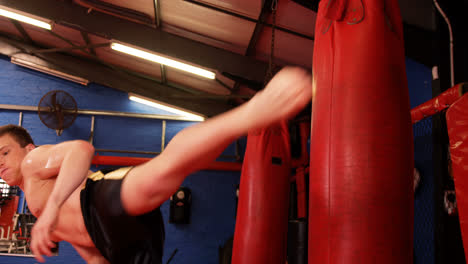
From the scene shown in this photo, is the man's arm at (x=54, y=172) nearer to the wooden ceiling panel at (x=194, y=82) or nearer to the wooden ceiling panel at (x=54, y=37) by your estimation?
the wooden ceiling panel at (x=194, y=82)

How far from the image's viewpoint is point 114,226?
1003mm

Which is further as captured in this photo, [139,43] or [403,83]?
[139,43]

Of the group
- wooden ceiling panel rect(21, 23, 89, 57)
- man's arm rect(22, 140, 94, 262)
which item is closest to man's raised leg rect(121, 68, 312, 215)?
man's arm rect(22, 140, 94, 262)

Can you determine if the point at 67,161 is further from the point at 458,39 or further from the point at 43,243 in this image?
the point at 458,39

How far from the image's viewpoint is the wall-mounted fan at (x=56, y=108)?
229 inches

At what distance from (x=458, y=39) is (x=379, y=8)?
1.82m

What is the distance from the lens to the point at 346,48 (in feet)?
4.41

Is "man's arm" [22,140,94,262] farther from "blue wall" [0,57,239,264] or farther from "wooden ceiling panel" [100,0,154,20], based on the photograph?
"blue wall" [0,57,239,264]

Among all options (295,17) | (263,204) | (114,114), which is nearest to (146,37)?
(295,17)

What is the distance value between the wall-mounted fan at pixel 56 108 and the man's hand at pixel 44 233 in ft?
17.6

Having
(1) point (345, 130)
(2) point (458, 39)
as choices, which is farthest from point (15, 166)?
(2) point (458, 39)

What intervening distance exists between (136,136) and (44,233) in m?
6.50

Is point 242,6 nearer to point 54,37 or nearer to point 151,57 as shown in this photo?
point 151,57

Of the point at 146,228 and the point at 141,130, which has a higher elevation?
the point at 141,130
